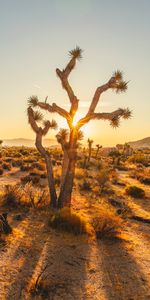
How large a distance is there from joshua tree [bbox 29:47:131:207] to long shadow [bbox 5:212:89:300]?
2753 millimetres

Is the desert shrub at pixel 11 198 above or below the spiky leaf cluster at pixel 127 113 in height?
below

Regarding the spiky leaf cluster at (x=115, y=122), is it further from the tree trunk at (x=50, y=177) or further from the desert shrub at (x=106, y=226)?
the desert shrub at (x=106, y=226)

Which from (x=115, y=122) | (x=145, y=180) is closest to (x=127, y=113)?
(x=115, y=122)

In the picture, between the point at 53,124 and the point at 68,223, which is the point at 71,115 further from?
the point at 68,223

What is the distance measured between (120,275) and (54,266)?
1330 millimetres

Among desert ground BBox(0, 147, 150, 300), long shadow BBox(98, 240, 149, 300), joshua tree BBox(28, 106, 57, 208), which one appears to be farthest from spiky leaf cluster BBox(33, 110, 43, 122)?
long shadow BBox(98, 240, 149, 300)

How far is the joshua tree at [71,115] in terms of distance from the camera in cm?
1048

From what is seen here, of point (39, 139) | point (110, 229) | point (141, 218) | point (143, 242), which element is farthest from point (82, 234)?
point (39, 139)

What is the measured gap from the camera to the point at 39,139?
10711mm

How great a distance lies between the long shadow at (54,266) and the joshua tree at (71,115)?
2.75 metres

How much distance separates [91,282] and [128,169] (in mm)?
25304

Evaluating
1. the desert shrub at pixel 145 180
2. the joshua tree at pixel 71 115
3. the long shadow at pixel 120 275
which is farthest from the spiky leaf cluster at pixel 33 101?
the desert shrub at pixel 145 180

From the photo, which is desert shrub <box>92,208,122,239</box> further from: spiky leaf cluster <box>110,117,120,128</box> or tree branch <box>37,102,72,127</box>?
tree branch <box>37,102,72,127</box>

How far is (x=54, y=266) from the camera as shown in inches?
227
